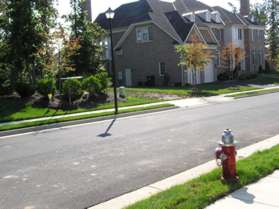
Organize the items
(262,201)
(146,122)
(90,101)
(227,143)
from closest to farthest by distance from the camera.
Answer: (262,201)
(227,143)
(146,122)
(90,101)

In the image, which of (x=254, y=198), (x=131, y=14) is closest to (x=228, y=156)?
(x=254, y=198)

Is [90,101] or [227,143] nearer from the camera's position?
[227,143]

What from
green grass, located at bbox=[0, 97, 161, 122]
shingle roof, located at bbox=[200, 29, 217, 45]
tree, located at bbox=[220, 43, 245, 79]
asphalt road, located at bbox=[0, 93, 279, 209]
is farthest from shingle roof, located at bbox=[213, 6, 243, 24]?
asphalt road, located at bbox=[0, 93, 279, 209]

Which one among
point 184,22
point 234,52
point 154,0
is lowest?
point 234,52

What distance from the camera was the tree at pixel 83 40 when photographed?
32.5 m

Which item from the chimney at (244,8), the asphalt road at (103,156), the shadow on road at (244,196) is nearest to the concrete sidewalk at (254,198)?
the shadow on road at (244,196)

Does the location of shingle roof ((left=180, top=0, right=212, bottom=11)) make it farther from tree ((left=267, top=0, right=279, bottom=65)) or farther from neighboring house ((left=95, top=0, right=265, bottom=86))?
tree ((left=267, top=0, right=279, bottom=65))

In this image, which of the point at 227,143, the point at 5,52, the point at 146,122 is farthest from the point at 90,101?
the point at 227,143

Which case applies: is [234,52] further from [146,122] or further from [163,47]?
[146,122]

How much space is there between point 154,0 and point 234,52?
10049mm

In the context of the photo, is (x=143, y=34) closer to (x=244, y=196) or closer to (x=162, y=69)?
(x=162, y=69)

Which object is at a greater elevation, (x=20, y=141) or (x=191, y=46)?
(x=191, y=46)

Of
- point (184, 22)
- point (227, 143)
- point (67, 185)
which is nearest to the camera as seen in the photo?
point (227, 143)

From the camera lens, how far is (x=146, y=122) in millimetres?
16062
